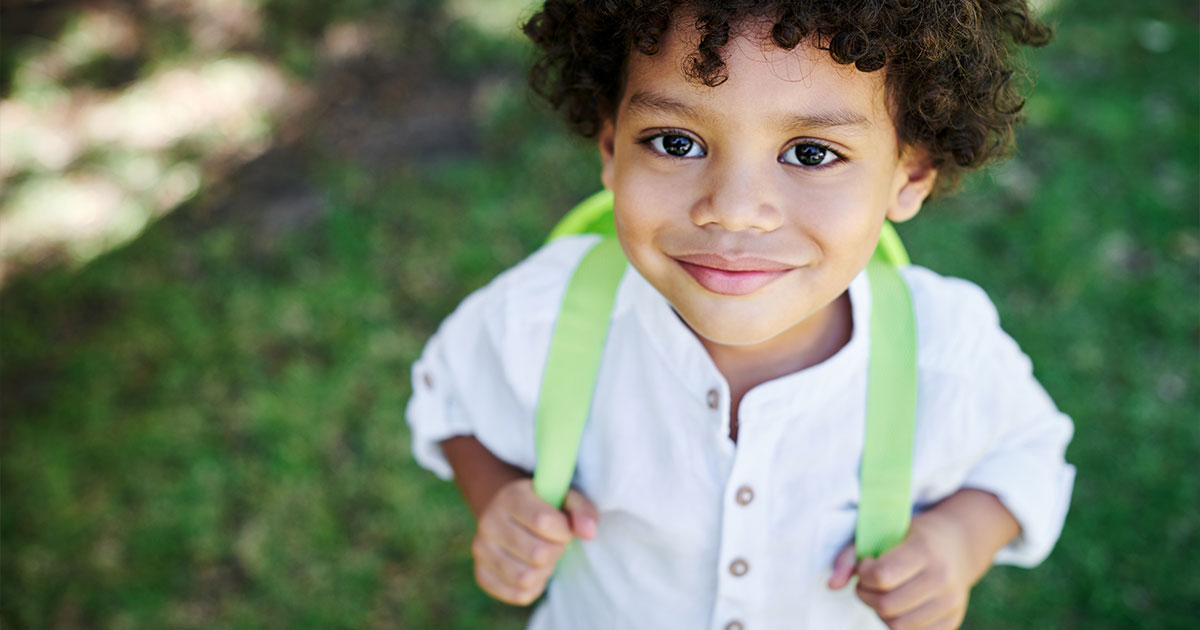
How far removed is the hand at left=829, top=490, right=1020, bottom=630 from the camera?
→ 131cm

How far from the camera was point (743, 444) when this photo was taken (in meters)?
1.30

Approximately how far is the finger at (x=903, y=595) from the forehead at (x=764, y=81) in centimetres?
64

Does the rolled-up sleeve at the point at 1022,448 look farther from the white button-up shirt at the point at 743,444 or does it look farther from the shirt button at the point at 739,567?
the shirt button at the point at 739,567

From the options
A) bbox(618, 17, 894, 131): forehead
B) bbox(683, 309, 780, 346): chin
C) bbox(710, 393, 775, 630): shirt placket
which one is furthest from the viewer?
bbox(710, 393, 775, 630): shirt placket

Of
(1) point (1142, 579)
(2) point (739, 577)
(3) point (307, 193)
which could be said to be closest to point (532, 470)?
(2) point (739, 577)

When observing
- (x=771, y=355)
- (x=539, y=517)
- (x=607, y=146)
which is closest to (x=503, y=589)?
(x=539, y=517)

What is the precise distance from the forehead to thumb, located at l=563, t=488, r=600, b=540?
595mm

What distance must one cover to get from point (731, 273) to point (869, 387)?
32 centimetres

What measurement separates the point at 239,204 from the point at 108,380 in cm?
79

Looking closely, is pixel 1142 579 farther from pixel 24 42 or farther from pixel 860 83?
pixel 24 42

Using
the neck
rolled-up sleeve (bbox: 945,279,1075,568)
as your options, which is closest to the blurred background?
the neck

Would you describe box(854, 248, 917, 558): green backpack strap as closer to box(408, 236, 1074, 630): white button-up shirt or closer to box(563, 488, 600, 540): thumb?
box(408, 236, 1074, 630): white button-up shirt

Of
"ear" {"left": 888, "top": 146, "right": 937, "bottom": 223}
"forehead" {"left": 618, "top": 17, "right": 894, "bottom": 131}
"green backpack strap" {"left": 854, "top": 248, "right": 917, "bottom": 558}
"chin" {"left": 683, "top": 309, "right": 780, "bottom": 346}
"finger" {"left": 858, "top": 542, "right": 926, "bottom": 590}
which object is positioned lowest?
"finger" {"left": 858, "top": 542, "right": 926, "bottom": 590}

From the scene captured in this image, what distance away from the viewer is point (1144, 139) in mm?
3248
